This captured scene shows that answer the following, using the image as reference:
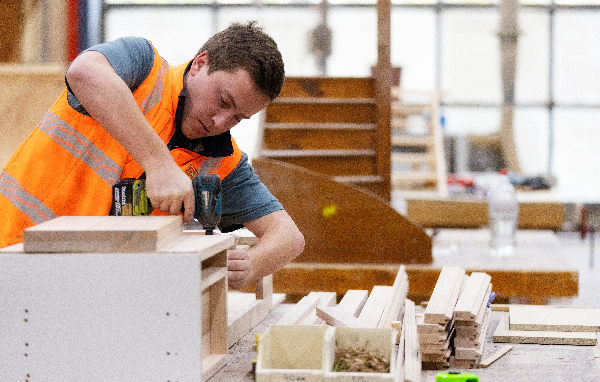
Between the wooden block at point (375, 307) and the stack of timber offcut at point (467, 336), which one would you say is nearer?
the stack of timber offcut at point (467, 336)

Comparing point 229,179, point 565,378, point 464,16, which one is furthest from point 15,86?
point 464,16

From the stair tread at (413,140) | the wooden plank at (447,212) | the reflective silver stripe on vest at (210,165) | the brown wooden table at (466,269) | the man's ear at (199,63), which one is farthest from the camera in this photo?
the stair tread at (413,140)

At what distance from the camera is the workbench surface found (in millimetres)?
1285

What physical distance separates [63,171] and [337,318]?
771mm

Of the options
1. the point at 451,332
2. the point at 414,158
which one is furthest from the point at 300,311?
the point at 414,158

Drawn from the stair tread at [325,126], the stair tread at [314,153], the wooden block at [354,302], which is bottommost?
the wooden block at [354,302]

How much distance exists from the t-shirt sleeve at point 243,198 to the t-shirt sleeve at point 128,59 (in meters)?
0.40

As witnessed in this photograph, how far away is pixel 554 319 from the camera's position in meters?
1.70

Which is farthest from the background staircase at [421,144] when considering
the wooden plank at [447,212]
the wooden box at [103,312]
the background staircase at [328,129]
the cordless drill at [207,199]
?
the wooden box at [103,312]

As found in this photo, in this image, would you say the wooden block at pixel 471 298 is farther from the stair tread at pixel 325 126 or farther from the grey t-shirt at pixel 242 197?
the stair tread at pixel 325 126

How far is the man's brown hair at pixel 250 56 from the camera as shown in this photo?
1568 millimetres

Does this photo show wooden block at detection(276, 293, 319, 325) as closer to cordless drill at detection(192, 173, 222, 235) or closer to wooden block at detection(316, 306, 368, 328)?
wooden block at detection(316, 306, 368, 328)

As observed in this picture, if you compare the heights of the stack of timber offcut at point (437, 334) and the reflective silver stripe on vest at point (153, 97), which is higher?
the reflective silver stripe on vest at point (153, 97)

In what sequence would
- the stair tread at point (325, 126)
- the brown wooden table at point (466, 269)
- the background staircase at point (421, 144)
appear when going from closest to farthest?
the brown wooden table at point (466, 269), the stair tread at point (325, 126), the background staircase at point (421, 144)
